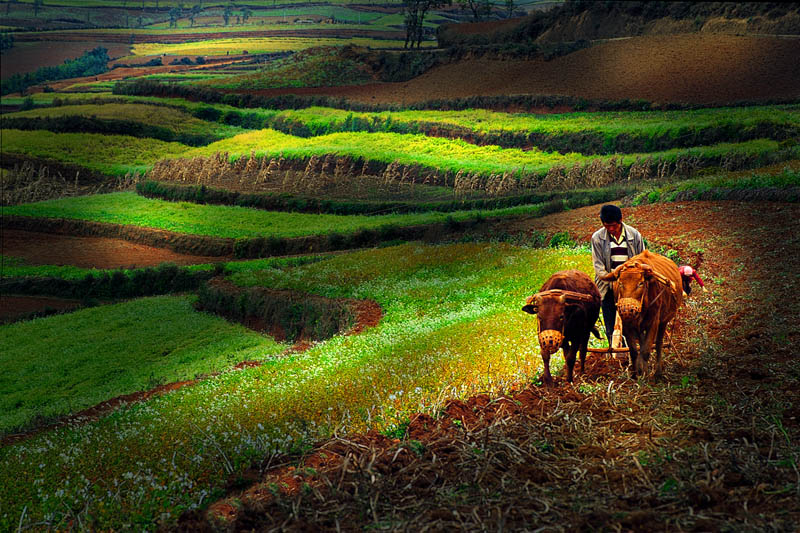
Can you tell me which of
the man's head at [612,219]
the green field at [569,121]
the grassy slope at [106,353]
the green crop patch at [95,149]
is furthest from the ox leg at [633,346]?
the green crop patch at [95,149]

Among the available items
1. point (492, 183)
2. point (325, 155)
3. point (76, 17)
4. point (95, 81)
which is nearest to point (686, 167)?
point (492, 183)

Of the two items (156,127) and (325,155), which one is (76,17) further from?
(325,155)

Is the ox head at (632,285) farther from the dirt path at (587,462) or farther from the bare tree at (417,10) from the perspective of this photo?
the bare tree at (417,10)

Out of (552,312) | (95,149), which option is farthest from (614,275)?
(95,149)

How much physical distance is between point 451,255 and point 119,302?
12.8 meters

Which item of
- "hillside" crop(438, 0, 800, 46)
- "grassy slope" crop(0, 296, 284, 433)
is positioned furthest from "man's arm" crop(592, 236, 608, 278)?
"hillside" crop(438, 0, 800, 46)

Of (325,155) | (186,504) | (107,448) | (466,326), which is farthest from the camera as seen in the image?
(325,155)

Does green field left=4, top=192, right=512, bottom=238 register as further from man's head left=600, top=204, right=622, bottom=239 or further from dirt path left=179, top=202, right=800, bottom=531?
dirt path left=179, top=202, right=800, bottom=531

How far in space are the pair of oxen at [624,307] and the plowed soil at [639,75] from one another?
4272 centimetres

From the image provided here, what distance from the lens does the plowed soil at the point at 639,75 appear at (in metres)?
50.0

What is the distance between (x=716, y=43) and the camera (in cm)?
5669

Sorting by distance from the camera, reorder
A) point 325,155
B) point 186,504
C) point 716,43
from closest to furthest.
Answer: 1. point 186,504
2. point 325,155
3. point 716,43

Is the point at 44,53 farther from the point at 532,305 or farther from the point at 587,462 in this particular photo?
the point at 587,462

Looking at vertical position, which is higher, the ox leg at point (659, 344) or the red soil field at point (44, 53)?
the red soil field at point (44, 53)
